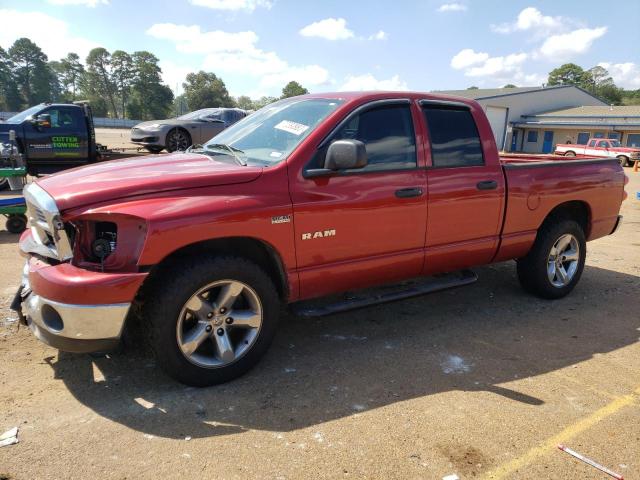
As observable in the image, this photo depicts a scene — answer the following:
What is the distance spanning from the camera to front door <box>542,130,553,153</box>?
47.3m

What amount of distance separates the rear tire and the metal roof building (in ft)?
138

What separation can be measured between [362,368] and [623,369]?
1994mm

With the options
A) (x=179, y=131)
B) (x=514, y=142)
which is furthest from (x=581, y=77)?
(x=179, y=131)

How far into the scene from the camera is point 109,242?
9.50 feet

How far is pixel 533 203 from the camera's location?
4.62m

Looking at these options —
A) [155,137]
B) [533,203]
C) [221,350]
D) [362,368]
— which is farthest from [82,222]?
[155,137]

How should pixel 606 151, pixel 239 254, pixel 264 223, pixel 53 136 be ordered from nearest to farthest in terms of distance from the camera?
pixel 264 223, pixel 239 254, pixel 53 136, pixel 606 151

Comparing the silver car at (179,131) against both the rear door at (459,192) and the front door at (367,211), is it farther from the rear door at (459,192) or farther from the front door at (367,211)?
the front door at (367,211)

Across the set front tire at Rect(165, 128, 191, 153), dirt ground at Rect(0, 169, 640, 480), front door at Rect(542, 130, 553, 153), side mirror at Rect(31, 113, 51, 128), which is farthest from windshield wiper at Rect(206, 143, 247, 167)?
front door at Rect(542, 130, 553, 153)

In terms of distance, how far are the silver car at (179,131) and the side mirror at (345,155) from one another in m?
12.2

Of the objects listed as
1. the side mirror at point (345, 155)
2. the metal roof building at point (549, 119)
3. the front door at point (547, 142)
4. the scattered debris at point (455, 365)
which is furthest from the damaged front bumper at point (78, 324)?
the front door at point (547, 142)

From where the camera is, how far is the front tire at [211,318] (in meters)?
2.96

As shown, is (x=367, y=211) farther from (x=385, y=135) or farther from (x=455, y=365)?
(x=455, y=365)

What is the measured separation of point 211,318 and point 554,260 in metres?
3.70
